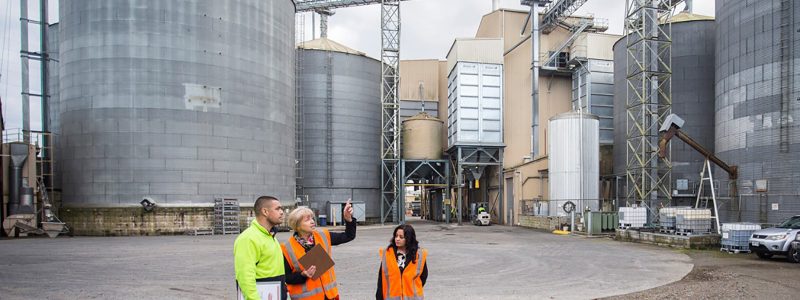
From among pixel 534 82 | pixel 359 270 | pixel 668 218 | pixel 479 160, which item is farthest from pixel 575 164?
pixel 359 270

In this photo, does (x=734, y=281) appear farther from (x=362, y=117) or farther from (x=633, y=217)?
(x=362, y=117)

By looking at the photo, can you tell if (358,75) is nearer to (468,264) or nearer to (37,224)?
(37,224)

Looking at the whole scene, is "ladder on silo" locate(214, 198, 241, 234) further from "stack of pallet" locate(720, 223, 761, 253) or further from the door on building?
"stack of pallet" locate(720, 223, 761, 253)

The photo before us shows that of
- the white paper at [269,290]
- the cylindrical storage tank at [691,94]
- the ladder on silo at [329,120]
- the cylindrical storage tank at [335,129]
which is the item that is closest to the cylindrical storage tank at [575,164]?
the cylindrical storage tank at [691,94]

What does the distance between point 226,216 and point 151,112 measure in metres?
5.98

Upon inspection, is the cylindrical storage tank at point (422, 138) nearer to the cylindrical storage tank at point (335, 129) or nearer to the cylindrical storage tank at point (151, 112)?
the cylindrical storage tank at point (335, 129)

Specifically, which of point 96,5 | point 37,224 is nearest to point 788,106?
point 96,5

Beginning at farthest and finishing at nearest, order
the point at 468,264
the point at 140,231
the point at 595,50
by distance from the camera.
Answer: the point at 595,50 < the point at 140,231 < the point at 468,264

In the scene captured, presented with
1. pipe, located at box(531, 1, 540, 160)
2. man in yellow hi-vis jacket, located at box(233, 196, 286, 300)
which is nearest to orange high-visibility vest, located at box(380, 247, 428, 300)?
man in yellow hi-vis jacket, located at box(233, 196, 286, 300)

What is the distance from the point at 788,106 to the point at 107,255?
78.0 feet

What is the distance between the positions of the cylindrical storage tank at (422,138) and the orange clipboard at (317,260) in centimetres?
3780

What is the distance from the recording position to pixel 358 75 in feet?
139

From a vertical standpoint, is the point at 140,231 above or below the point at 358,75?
below

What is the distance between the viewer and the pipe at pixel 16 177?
1015 inches
